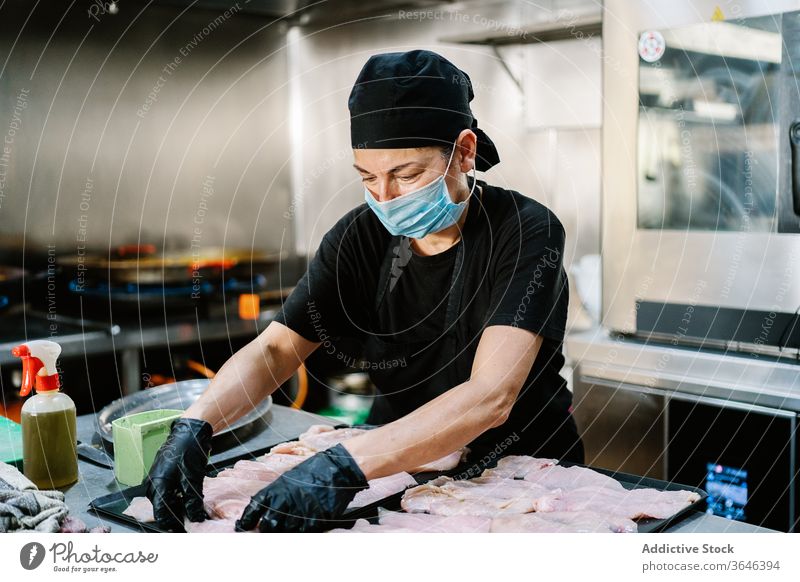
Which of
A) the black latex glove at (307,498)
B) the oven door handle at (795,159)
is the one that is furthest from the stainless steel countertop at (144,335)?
the oven door handle at (795,159)

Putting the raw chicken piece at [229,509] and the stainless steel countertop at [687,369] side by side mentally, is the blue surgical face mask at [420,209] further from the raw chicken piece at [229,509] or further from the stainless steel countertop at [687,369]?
the stainless steel countertop at [687,369]

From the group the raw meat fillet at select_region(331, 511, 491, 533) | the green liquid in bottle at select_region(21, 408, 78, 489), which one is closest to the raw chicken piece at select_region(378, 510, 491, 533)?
the raw meat fillet at select_region(331, 511, 491, 533)

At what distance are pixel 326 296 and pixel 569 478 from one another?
614 mm

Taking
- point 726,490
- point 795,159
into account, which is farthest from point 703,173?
point 726,490

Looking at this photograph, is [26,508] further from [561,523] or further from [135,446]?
[561,523]

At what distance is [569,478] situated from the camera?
1.35m

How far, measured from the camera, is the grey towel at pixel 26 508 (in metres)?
1.19

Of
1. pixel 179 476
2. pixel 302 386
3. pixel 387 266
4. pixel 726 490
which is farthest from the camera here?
pixel 302 386

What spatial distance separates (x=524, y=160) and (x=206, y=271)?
4.41ft

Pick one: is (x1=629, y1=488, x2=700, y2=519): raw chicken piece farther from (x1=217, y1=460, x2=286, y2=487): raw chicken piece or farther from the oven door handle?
the oven door handle

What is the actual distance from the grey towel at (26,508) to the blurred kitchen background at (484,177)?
0.75 meters
